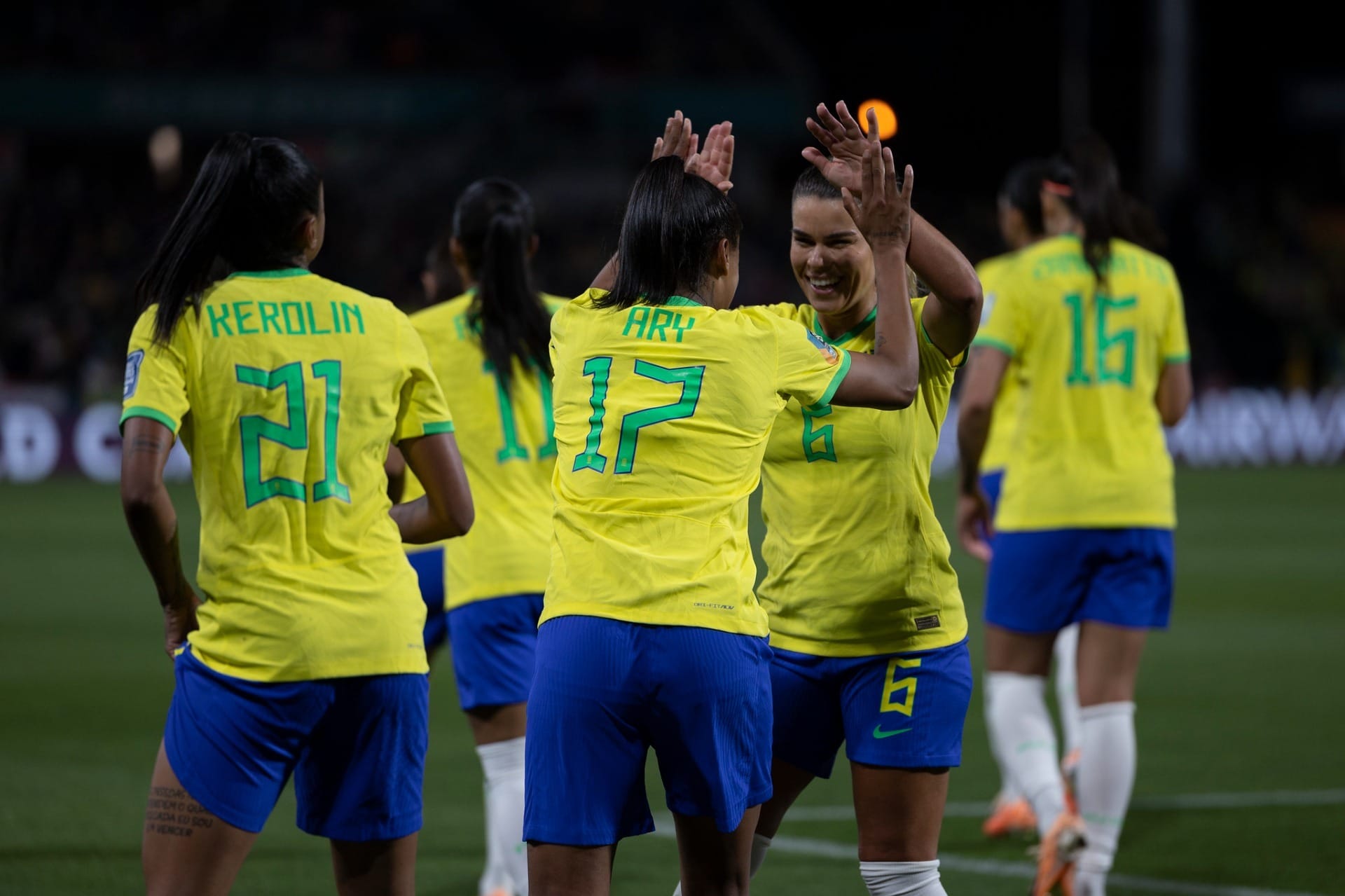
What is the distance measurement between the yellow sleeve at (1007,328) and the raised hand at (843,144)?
212 centimetres

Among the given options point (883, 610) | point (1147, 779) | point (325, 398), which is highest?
point (325, 398)

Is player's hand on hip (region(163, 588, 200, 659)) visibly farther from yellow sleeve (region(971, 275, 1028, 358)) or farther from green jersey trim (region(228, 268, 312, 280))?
yellow sleeve (region(971, 275, 1028, 358))

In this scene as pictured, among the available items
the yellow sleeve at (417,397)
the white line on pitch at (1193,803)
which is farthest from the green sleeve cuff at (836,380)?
the white line on pitch at (1193,803)

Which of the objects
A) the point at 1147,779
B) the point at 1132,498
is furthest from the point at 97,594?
the point at 1132,498

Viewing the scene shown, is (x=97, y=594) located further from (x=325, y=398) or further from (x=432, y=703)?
(x=325, y=398)

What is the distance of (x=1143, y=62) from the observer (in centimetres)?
3622

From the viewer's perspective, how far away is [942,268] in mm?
3756

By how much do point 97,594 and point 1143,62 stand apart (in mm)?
28291

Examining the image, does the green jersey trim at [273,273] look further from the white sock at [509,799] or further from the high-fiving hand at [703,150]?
the white sock at [509,799]

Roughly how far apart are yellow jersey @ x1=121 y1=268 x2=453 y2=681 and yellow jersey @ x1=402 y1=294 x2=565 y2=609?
1763 millimetres

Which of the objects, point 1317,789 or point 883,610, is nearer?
point 883,610

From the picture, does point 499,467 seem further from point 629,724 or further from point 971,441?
point 629,724

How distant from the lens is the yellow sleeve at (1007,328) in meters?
5.75

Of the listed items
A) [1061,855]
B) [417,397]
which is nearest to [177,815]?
[417,397]
